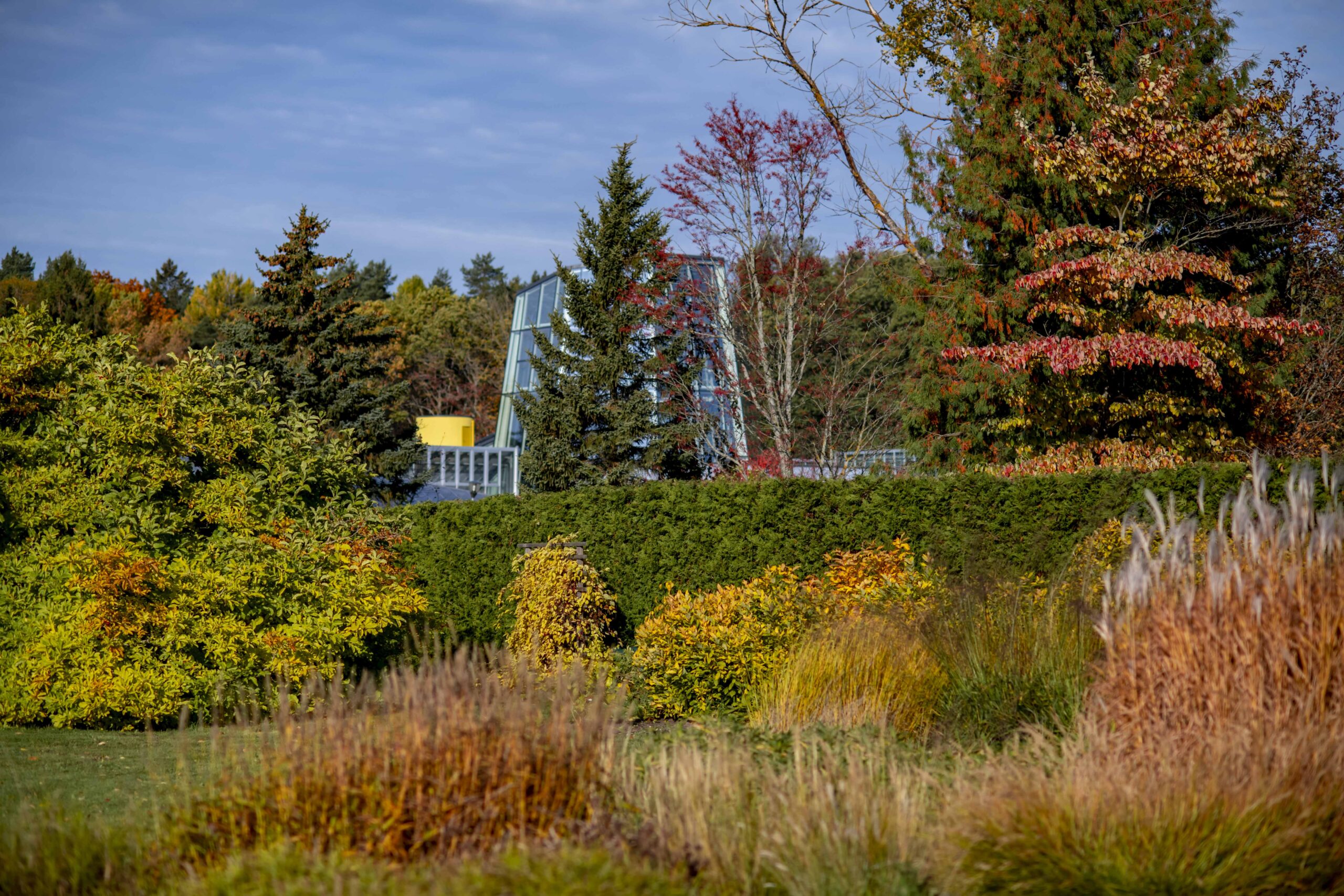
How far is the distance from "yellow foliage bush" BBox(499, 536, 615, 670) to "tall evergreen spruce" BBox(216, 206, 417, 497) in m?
9.08

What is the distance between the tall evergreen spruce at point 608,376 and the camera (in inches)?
736

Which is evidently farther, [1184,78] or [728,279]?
[728,279]

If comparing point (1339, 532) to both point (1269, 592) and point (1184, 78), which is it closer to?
point (1269, 592)

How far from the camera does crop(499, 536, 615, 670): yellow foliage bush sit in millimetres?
10914

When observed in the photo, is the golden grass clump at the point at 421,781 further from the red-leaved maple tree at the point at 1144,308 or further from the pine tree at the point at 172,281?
the pine tree at the point at 172,281

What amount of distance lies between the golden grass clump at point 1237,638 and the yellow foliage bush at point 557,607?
6861 millimetres

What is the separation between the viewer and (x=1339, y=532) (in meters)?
4.21

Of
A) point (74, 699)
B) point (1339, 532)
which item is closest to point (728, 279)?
point (74, 699)

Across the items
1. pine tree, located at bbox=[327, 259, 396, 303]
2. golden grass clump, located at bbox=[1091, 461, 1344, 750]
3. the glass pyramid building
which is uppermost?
pine tree, located at bbox=[327, 259, 396, 303]

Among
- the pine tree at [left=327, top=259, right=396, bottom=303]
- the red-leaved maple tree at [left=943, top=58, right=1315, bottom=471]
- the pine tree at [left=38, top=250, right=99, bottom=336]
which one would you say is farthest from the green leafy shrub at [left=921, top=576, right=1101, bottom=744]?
the pine tree at [left=327, top=259, right=396, bottom=303]

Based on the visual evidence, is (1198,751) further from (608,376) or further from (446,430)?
(446,430)

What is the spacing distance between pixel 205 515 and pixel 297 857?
7.60 metres

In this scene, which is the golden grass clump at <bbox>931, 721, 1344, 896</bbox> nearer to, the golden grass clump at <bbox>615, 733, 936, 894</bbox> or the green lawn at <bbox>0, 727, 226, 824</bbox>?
the golden grass clump at <bbox>615, 733, 936, 894</bbox>

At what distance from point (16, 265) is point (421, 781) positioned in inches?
2447
